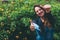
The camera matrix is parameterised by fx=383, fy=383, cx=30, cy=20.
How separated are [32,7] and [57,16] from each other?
25.6 inches

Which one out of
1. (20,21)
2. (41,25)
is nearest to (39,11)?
(41,25)

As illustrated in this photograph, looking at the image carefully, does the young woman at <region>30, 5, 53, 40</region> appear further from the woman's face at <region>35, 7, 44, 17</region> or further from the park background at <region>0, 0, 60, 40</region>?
the park background at <region>0, 0, 60, 40</region>

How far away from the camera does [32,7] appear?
369 inches

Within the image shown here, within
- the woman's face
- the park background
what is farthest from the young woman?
the park background

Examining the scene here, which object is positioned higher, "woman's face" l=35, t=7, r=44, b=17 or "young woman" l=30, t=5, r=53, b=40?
"woman's face" l=35, t=7, r=44, b=17

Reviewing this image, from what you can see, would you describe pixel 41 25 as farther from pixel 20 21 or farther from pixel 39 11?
pixel 20 21

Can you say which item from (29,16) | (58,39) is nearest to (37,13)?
(29,16)

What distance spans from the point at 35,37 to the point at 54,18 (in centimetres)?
67

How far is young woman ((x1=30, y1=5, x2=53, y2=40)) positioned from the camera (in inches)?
363

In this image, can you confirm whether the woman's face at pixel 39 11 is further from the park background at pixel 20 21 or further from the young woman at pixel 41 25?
the park background at pixel 20 21

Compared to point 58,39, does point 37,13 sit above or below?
above

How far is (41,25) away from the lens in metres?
9.25

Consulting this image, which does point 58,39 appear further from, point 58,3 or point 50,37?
point 58,3

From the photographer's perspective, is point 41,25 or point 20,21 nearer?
point 41,25
